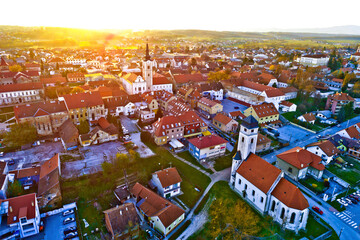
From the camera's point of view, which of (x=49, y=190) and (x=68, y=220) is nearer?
(x=68, y=220)

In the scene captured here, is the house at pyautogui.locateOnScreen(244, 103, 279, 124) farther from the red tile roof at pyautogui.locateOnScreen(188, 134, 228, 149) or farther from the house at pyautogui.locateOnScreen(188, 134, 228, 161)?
the red tile roof at pyautogui.locateOnScreen(188, 134, 228, 149)

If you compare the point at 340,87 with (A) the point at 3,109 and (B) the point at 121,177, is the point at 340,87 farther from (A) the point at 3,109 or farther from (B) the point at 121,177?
(A) the point at 3,109

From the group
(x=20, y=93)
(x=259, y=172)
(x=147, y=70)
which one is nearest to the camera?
(x=259, y=172)

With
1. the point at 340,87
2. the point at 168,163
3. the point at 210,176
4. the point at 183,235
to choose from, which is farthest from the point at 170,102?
the point at 340,87

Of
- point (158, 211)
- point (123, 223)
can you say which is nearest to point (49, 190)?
point (123, 223)

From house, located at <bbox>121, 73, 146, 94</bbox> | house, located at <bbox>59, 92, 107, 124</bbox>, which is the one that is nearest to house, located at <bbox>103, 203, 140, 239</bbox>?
house, located at <bbox>59, 92, 107, 124</bbox>

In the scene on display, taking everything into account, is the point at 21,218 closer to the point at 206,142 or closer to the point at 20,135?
the point at 20,135

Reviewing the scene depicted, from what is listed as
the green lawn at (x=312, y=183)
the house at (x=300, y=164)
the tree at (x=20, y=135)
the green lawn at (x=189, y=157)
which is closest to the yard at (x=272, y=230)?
the green lawn at (x=312, y=183)
